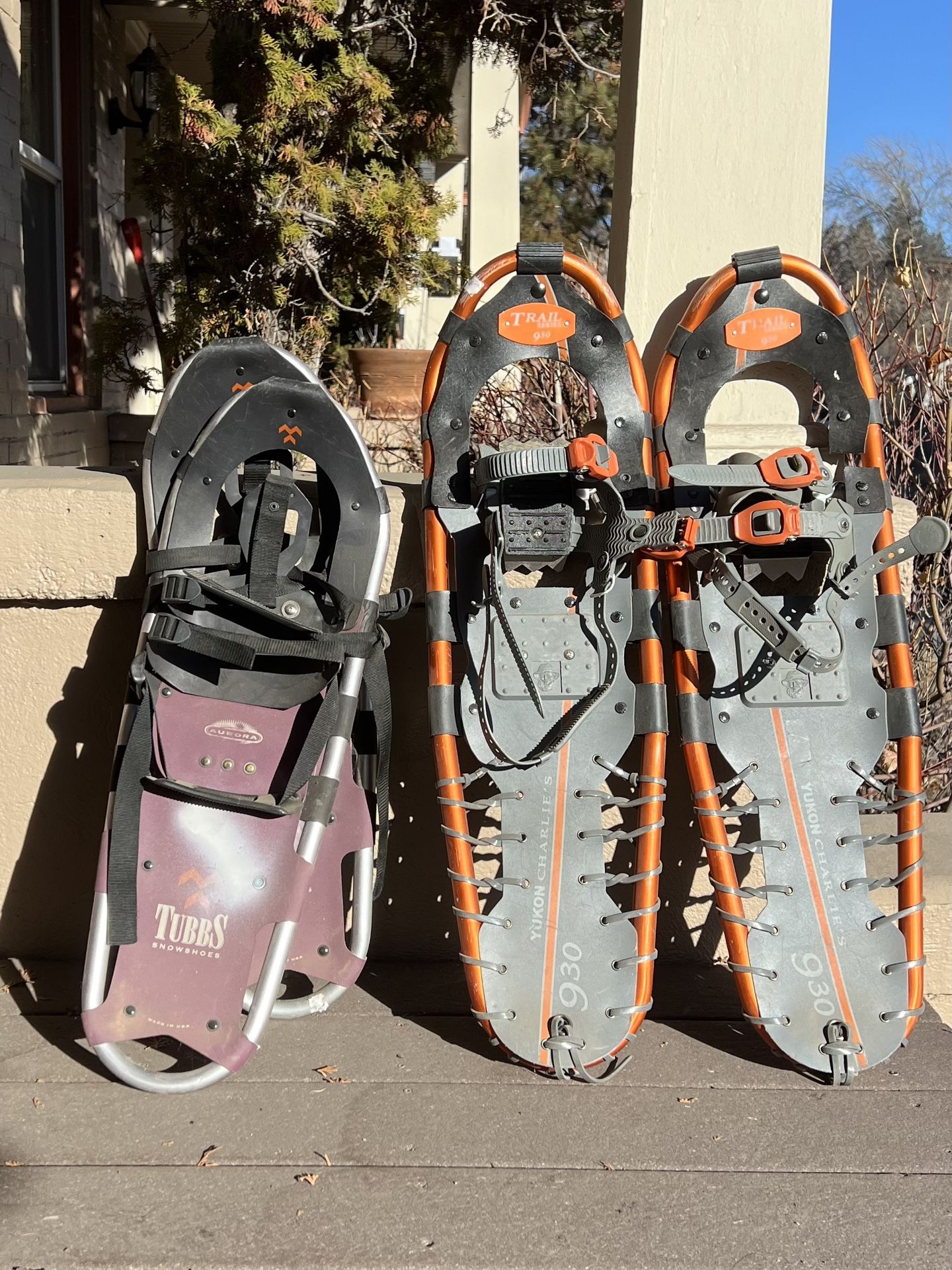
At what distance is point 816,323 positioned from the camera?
2.44 meters

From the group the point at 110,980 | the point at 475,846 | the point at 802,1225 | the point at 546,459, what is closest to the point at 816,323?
the point at 546,459

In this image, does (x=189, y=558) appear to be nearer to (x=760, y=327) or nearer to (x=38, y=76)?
(x=760, y=327)

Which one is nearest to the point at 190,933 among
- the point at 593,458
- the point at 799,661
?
the point at 593,458

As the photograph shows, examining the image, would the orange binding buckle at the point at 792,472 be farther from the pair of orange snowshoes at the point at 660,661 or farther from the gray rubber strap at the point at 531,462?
the gray rubber strap at the point at 531,462

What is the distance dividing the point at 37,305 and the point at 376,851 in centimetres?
516

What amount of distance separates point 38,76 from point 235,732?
5.74 meters

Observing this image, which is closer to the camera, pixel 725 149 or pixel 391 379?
pixel 725 149

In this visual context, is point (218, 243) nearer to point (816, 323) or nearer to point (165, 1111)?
point (816, 323)

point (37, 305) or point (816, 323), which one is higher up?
point (37, 305)

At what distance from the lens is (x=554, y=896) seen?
226 cm

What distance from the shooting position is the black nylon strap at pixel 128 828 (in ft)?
6.95

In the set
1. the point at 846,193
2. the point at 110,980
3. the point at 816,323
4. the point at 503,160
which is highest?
the point at 846,193

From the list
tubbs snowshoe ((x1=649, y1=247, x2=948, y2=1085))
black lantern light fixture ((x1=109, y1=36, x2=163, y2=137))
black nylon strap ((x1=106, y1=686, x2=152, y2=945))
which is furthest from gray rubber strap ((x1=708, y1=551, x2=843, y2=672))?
black lantern light fixture ((x1=109, y1=36, x2=163, y2=137))

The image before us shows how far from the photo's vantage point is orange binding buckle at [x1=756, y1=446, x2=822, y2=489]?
2.21m
